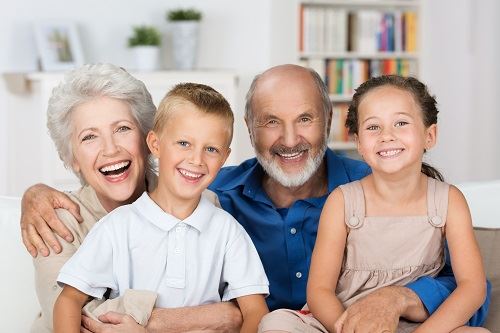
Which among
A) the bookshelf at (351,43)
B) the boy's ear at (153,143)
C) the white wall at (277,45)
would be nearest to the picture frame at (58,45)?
the white wall at (277,45)

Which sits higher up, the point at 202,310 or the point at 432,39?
the point at 432,39

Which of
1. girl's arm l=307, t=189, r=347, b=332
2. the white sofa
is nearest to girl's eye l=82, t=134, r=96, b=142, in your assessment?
the white sofa

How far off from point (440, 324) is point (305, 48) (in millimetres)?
4054

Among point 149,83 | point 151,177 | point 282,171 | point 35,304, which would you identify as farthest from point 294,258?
point 149,83

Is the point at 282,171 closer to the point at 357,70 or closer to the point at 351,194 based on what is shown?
the point at 351,194

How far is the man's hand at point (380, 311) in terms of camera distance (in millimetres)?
1992

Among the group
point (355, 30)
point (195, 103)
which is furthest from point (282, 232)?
point (355, 30)

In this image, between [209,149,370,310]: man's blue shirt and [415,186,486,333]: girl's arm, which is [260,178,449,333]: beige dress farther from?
[209,149,370,310]: man's blue shirt

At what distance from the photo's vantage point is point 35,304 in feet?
7.97

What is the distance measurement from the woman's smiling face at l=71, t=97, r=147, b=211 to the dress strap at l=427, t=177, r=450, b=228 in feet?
2.47

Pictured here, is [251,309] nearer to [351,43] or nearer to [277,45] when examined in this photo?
[277,45]

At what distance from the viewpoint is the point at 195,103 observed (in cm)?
211

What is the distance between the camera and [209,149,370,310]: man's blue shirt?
2.52m

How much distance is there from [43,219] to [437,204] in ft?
3.24
